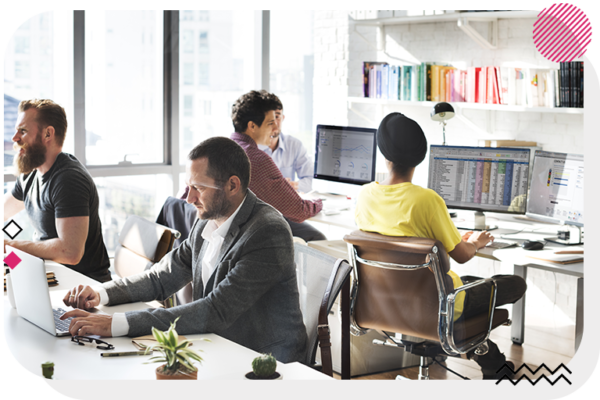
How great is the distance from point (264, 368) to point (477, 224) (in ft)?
5.55

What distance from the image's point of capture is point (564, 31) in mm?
2342

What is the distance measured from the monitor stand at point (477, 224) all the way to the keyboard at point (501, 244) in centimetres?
14

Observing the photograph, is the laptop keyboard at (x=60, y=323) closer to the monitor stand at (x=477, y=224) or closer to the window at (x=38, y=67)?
the window at (x=38, y=67)

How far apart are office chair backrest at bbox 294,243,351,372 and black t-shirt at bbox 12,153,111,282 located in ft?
3.10

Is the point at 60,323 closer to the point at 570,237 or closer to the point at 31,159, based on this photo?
the point at 31,159

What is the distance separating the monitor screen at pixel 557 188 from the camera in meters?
2.79

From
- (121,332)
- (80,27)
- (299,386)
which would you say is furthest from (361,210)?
(80,27)

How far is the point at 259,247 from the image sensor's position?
194 centimetres

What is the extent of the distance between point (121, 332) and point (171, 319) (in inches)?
5.5

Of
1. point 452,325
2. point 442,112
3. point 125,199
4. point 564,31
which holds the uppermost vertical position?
point 564,31

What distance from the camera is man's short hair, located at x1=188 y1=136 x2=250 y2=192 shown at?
6.73 feet

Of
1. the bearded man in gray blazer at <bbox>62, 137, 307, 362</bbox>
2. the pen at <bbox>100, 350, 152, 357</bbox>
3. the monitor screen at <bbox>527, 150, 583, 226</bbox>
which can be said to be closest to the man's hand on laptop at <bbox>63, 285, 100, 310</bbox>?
the bearded man in gray blazer at <bbox>62, 137, 307, 362</bbox>

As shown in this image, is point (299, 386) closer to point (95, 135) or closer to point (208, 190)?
point (208, 190)

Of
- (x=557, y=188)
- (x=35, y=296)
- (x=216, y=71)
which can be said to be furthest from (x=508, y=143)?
(x=35, y=296)
